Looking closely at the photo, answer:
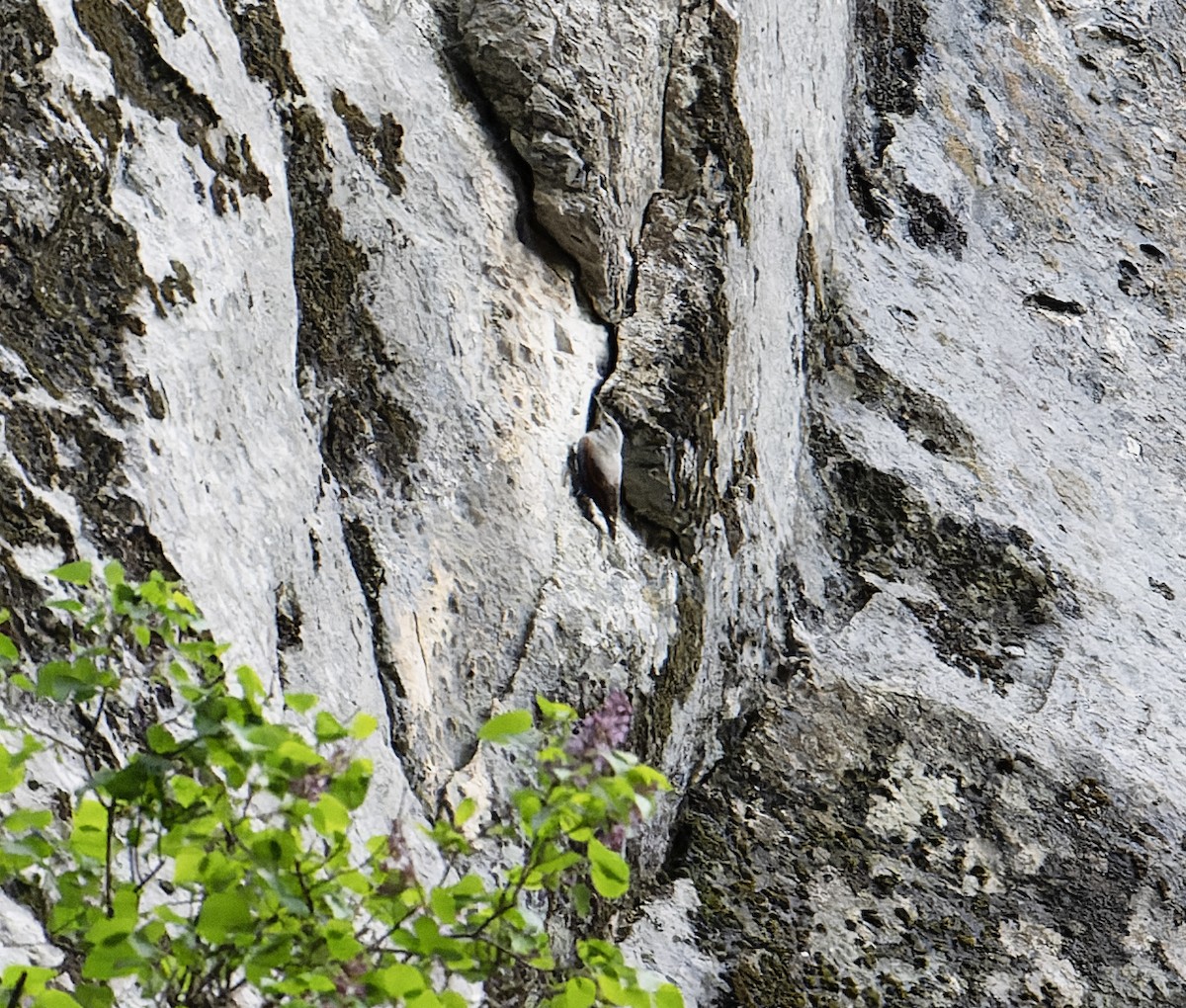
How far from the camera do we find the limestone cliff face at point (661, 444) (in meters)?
3.12

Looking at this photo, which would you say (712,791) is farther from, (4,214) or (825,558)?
(4,214)

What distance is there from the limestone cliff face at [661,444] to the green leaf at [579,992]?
1.46 m

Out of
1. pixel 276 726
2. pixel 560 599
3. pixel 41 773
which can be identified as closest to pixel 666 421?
pixel 560 599

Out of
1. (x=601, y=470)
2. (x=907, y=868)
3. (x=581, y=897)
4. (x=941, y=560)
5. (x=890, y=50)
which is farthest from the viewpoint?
(x=890, y=50)

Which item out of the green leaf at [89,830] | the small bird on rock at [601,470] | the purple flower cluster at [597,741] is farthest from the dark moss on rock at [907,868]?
the green leaf at [89,830]

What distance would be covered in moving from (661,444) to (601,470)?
363 mm

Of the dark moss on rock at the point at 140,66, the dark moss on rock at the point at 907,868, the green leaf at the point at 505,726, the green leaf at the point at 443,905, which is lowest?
the dark moss on rock at the point at 907,868

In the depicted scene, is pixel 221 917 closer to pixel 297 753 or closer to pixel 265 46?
pixel 297 753

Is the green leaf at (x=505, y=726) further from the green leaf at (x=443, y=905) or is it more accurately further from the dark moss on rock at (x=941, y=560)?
the dark moss on rock at (x=941, y=560)

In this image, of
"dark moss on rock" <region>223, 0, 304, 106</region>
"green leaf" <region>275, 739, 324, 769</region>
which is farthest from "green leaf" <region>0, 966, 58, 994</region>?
"dark moss on rock" <region>223, 0, 304, 106</region>

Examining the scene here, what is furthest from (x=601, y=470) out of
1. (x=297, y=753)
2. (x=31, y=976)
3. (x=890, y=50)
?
(x=890, y=50)

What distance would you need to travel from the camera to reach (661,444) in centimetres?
504

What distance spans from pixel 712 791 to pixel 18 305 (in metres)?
3.21

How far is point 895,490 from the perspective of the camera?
21.0 ft
